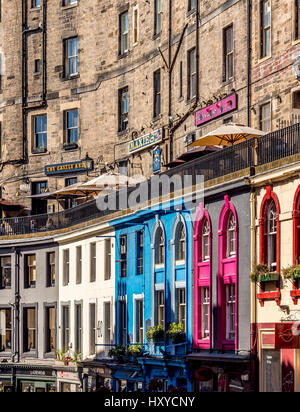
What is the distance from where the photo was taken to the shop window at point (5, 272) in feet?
218

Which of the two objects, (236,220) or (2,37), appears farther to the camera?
(2,37)

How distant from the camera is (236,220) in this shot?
42.7m

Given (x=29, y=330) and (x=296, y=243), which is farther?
(x=29, y=330)

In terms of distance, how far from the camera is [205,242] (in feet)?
150

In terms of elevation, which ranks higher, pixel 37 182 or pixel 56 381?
pixel 37 182

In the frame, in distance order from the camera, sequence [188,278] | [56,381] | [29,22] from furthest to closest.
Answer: [29,22] < [56,381] < [188,278]

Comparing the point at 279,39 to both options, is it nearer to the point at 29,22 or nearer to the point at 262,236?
the point at 262,236

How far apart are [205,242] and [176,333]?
3632mm

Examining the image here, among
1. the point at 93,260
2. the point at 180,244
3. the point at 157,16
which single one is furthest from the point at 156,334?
the point at 157,16

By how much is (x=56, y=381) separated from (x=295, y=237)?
84.3 feet

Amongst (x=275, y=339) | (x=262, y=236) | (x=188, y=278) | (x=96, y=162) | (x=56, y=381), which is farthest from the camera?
(x=96, y=162)

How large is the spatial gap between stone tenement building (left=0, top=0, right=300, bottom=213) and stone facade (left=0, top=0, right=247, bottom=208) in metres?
0.06

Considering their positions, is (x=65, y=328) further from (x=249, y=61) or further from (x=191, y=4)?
(x=249, y=61)

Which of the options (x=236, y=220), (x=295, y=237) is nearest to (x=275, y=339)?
(x=295, y=237)
